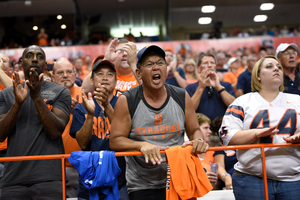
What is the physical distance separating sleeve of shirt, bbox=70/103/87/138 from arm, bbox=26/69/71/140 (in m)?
0.23

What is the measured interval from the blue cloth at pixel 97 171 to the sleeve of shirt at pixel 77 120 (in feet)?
1.84

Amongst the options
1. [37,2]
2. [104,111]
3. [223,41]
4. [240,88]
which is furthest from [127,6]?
[104,111]

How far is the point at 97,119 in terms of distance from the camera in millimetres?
2793

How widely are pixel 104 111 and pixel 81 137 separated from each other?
0.34 meters

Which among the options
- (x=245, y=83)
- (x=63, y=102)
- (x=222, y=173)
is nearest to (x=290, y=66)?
(x=245, y=83)

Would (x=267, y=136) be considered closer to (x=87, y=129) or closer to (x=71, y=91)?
(x=87, y=129)

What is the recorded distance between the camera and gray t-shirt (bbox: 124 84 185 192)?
2.25 meters

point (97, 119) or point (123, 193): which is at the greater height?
point (97, 119)

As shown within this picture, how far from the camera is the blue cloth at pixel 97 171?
2176mm

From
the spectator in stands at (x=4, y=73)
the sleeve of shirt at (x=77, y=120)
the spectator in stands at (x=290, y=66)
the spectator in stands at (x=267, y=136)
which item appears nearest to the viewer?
the spectator in stands at (x=267, y=136)

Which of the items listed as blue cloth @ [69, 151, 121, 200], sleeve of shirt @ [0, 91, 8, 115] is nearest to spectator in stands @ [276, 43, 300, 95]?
blue cloth @ [69, 151, 121, 200]

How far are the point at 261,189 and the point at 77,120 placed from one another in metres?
1.70

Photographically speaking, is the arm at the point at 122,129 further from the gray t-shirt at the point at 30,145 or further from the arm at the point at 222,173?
the arm at the point at 222,173

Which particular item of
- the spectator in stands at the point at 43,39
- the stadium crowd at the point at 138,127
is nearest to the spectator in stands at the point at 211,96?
the stadium crowd at the point at 138,127
